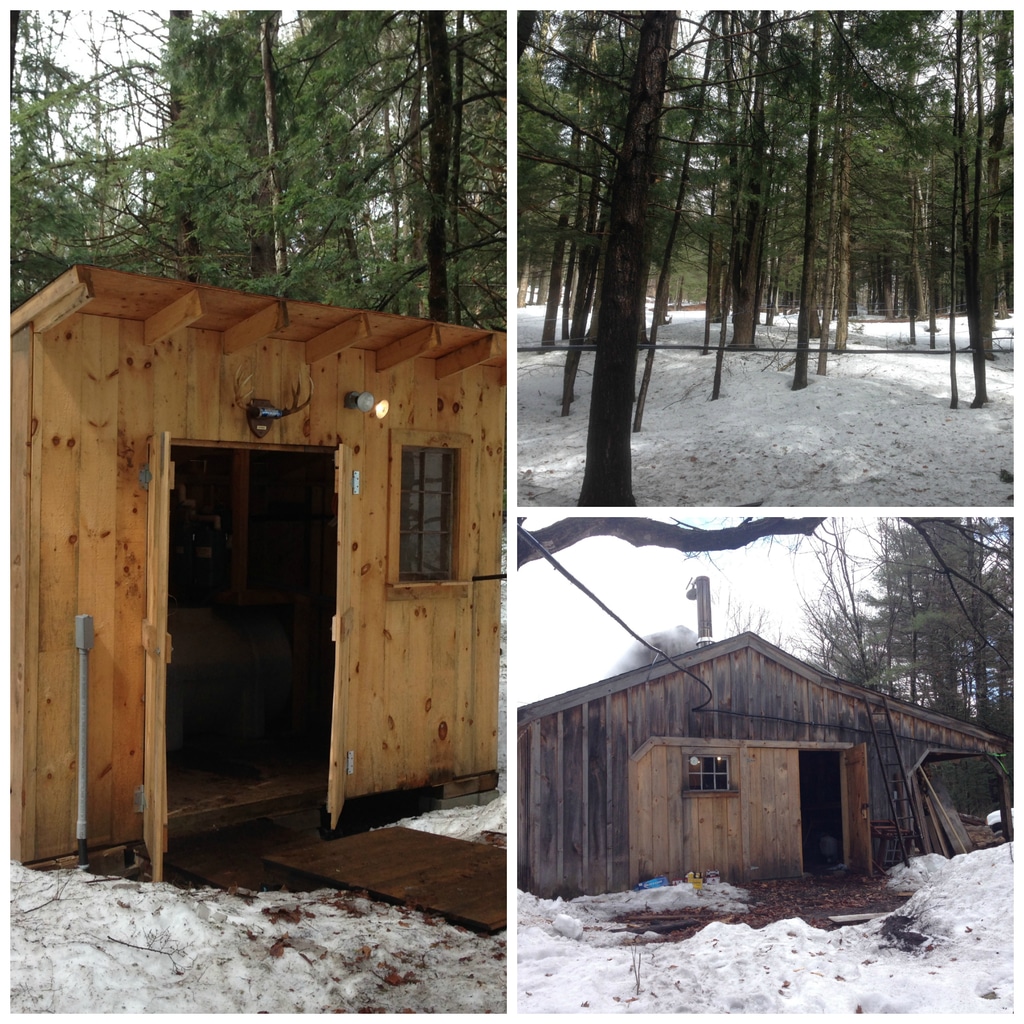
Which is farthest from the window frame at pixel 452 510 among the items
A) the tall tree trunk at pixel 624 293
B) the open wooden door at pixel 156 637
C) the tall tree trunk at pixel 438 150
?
the tall tree trunk at pixel 624 293

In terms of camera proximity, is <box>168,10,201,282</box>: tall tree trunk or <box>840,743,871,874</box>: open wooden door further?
<box>168,10,201,282</box>: tall tree trunk

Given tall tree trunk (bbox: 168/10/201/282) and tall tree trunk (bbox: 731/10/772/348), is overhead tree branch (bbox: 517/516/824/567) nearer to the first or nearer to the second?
tall tree trunk (bbox: 731/10/772/348)

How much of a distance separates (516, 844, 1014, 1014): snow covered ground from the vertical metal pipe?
2251 millimetres

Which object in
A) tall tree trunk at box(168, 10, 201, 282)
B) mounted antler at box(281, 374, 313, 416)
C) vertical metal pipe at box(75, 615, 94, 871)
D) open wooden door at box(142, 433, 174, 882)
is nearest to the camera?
vertical metal pipe at box(75, 615, 94, 871)

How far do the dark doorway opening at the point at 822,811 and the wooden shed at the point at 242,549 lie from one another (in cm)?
264

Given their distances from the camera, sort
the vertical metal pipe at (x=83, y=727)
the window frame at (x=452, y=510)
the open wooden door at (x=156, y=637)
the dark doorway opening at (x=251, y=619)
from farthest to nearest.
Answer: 1. the dark doorway opening at (x=251, y=619)
2. the window frame at (x=452, y=510)
3. the open wooden door at (x=156, y=637)
4. the vertical metal pipe at (x=83, y=727)

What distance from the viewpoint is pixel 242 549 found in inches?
243

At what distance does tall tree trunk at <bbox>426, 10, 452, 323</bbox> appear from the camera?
5.75 m

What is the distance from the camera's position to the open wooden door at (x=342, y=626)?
459 centimetres

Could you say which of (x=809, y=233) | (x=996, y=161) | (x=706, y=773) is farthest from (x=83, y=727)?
(x=996, y=161)

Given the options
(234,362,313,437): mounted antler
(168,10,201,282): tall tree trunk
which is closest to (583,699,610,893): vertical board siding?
(234,362,313,437): mounted antler

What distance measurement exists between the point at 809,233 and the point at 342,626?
3000 millimetres

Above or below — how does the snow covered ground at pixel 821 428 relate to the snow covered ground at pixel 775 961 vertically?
above

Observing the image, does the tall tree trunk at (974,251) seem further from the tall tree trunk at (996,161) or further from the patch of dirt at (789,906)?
the patch of dirt at (789,906)
